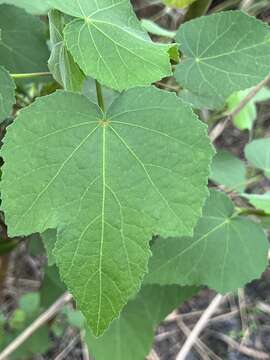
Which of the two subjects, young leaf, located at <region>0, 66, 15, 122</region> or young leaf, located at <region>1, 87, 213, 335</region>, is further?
young leaf, located at <region>0, 66, 15, 122</region>

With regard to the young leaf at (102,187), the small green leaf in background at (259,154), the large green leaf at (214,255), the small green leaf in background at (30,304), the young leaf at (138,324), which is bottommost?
the small green leaf in background at (30,304)

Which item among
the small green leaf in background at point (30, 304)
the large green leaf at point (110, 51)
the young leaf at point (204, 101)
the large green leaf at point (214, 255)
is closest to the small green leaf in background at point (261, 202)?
the large green leaf at point (214, 255)

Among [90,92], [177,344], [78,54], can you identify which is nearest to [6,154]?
[78,54]

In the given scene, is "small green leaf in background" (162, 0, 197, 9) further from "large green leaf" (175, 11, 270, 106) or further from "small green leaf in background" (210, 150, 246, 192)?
"small green leaf in background" (210, 150, 246, 192)

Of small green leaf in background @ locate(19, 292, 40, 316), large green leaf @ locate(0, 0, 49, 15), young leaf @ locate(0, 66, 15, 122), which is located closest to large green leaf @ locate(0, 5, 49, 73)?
large green leaf @ locate(0, 0, 49, 15)

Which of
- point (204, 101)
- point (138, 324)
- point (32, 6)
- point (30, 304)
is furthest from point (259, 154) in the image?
point (30, 304)

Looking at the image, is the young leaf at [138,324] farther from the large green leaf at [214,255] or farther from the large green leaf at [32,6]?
the large green leaf at [32,6]
